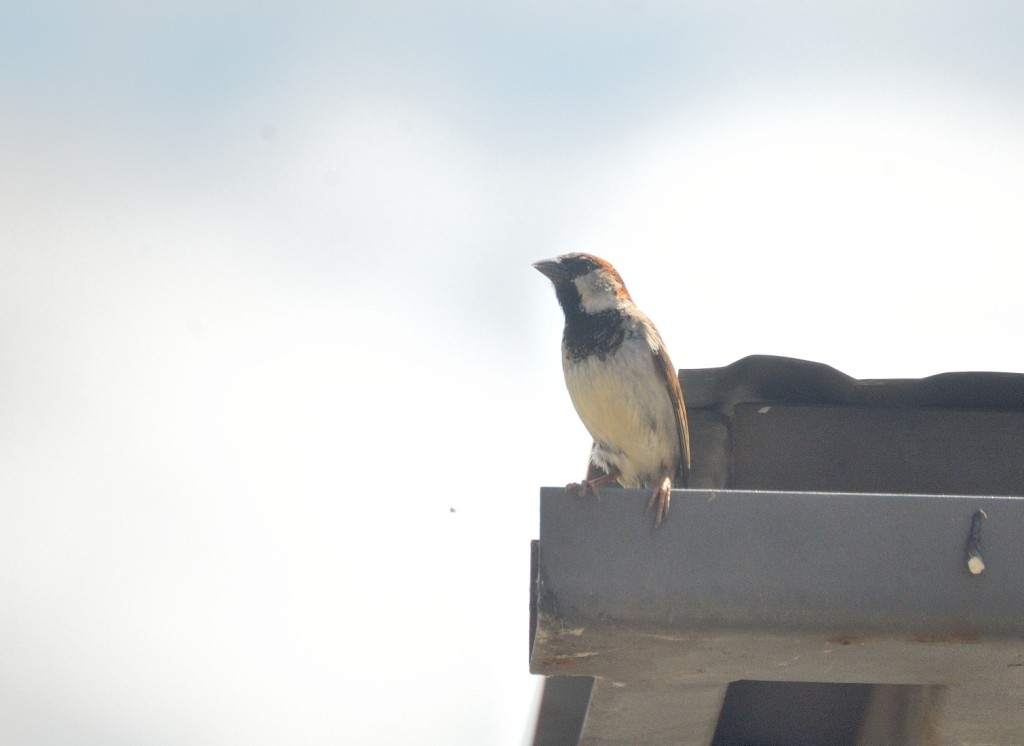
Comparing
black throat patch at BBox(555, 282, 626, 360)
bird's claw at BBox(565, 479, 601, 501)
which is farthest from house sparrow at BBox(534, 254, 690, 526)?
bird's claw at BBox(565, 479, 601, 501)

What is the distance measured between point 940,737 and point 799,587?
0.74m

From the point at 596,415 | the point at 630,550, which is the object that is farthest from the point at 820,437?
the point at 630,550

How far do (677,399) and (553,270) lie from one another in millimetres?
1036

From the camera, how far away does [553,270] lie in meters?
5.45

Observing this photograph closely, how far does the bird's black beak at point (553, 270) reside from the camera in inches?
213

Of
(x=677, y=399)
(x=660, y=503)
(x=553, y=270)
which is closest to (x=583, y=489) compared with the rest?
(x=660, y=503)

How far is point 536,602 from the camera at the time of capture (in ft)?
9.74

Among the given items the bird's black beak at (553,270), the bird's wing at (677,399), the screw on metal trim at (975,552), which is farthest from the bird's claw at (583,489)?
the bird's black beak at (553,270)

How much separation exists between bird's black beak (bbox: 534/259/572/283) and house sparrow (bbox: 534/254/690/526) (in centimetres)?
16

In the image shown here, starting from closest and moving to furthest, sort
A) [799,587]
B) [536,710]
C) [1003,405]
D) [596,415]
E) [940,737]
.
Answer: [799,587], [940,737], [536,710], [1003,405], [596,415]

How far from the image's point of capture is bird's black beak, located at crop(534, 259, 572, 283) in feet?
17.8

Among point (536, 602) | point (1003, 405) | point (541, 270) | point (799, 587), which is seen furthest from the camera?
point (541, 270)

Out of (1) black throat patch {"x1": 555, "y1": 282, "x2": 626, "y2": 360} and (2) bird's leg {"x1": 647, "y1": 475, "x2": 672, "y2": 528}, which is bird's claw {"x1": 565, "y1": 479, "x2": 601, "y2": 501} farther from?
(1) black throat patch {"x1": 555, "y1": 282, "x2": 626, "y2": 360}

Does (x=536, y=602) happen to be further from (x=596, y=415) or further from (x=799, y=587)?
(x=596, y=415)
